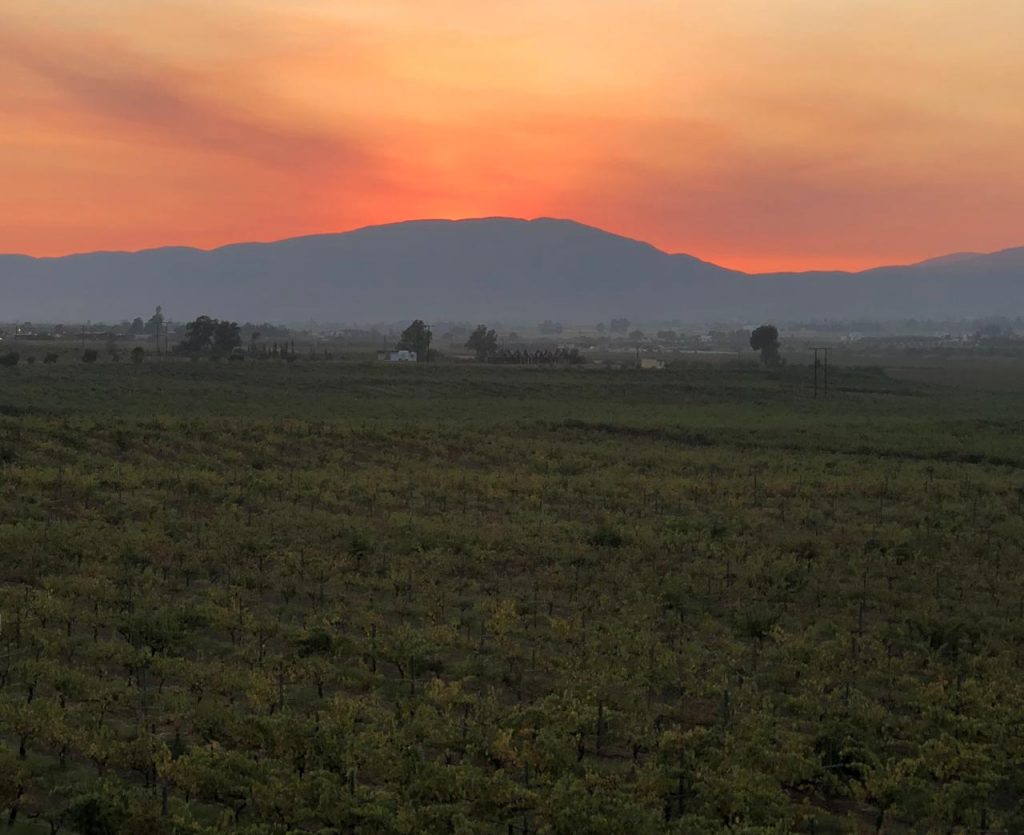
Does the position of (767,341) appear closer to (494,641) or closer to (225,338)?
(225,338)

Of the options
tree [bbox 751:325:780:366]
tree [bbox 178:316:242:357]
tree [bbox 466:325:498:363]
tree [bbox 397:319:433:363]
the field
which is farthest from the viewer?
tree [bbox 466:325:498:363]

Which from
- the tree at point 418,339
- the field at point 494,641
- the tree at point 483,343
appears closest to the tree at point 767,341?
the tree at point 483,343

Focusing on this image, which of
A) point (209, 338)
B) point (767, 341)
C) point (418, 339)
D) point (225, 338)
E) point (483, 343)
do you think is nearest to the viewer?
point (225, 338)

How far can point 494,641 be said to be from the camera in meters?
14.4

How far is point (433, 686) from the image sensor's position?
1179 cm

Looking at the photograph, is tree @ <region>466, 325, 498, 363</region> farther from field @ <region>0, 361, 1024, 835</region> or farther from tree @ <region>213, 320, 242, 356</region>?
field @ <region>0, 361, 1024, 835</region>

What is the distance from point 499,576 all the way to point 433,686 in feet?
21.6

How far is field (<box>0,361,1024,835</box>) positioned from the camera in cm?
922

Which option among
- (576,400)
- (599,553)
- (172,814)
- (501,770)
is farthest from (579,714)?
(576,400)

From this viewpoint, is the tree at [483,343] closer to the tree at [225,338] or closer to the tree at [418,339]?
the tree at [418,339]

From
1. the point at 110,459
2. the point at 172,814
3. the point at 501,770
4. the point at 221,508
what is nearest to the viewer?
the point at 172,814

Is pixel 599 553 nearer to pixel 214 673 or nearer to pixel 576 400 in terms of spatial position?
pixel 214 673

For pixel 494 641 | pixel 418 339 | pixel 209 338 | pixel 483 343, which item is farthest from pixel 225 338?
pixel 494 641

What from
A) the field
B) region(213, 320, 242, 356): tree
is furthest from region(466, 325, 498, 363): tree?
the field
